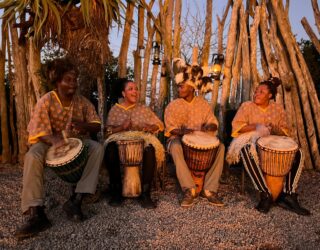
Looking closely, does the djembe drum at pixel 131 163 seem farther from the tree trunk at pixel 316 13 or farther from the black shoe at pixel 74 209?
the tree trunk at pixel 316 13

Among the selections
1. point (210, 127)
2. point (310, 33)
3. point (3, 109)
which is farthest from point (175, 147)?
point (310, 33)

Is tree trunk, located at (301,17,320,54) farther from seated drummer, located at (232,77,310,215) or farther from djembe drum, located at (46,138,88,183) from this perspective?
djembe drum, located at (46,138,88,183)

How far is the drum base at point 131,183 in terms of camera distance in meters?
3.53

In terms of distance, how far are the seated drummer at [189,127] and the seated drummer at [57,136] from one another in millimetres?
844

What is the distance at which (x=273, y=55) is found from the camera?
515cm

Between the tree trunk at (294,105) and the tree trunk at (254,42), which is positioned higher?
the tree trunk at (254,42)

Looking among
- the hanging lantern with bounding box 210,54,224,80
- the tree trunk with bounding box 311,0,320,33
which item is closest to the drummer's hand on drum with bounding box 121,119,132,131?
the hanging lantern with bounding box 210,54,224,80

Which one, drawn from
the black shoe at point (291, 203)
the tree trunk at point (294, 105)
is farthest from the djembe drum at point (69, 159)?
the tree trunk at point (294, 105)

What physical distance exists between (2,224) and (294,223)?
7.87ft

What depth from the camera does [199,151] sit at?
349 cm

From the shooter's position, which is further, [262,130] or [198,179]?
[198,179]

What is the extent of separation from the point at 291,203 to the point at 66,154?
2.10 m

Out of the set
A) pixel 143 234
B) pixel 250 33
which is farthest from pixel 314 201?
pixel 250 33

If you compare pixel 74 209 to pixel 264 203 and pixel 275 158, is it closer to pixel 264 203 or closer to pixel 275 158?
pixel 264 203
